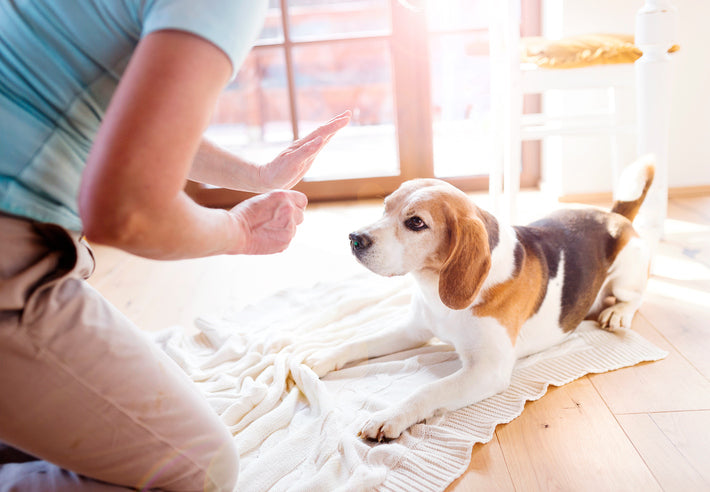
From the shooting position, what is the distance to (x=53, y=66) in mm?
841

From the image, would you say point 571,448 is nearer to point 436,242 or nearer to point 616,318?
point 436,242

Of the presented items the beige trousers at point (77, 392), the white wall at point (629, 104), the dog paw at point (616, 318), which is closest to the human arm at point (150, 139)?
the beige trousers at point (77, 392)

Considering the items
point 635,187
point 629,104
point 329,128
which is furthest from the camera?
point 629,104

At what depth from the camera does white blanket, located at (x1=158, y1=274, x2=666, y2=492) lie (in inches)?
50.8

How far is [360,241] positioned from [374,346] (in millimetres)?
405

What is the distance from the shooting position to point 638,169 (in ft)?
6.58

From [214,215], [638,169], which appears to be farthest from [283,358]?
[638,169]

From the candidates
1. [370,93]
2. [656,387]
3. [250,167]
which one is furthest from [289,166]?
[370,93]

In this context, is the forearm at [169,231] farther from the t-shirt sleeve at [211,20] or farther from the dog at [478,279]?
the dog at [478,279]

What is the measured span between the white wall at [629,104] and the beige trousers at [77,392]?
110 inches

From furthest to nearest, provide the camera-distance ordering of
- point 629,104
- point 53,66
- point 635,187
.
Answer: point 629,104, point 635,187, point 53,66

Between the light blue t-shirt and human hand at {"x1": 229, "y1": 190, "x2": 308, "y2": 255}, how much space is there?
271mm

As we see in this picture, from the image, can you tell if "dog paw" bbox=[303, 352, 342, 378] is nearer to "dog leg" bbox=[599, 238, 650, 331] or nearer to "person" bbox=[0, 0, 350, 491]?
"person" bbox=[0, 0, 350, 491]

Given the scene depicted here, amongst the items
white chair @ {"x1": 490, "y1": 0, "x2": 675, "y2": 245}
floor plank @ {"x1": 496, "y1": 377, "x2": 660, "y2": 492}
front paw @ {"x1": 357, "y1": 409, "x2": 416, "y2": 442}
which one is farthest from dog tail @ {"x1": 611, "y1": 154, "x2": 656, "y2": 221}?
front paw @ {"x1": 357, "y1": 409, "x2": 416, "y2": 442}
